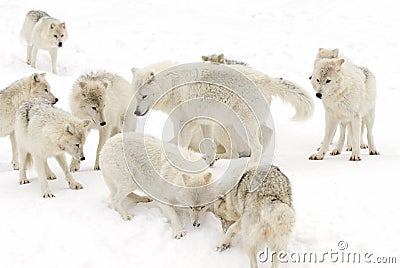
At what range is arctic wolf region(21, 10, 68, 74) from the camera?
41.2 ft

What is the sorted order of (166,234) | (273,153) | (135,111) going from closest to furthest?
(166,234) → (135,111) → (273,153)

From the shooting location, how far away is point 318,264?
5.09m

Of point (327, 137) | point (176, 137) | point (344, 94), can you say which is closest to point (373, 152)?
point (327, 137)

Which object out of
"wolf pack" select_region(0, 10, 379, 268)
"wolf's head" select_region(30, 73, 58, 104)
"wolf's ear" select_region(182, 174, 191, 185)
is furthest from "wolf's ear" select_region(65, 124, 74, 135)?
"wolf's head" select_region(30, 73, 58, 104)

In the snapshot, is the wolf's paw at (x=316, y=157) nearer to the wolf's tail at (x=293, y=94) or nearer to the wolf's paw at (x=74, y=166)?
the wolf's tail at (x=293, y=94)

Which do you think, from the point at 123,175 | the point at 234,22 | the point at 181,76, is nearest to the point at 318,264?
the point at 123,175

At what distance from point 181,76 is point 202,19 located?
842 centimetres

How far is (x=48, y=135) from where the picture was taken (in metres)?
6.50

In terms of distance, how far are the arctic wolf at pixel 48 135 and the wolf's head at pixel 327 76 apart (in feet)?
11.0

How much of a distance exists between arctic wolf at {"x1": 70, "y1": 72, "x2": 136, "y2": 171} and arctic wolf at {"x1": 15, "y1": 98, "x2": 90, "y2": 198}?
69 cm

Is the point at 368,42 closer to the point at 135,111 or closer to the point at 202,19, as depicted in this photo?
the point at 202,19

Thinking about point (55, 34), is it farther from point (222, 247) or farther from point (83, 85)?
point (222, 247)

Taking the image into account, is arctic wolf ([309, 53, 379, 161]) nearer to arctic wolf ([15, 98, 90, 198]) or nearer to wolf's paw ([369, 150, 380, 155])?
wolf's paw ([369, 150, 380, 155])

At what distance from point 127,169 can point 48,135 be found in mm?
1262
